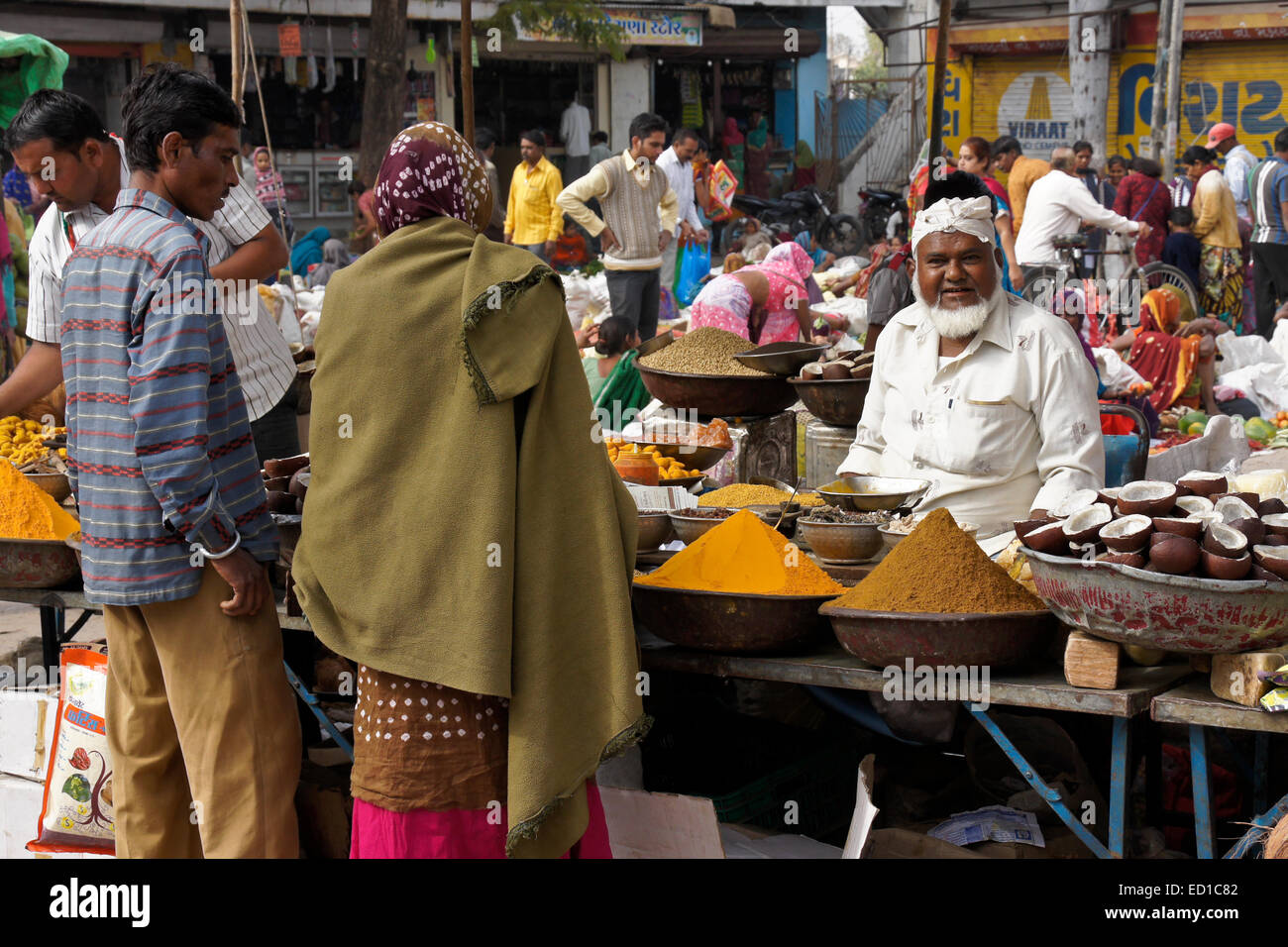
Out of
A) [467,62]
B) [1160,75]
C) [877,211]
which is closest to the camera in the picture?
[467,62]

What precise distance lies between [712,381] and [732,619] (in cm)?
169

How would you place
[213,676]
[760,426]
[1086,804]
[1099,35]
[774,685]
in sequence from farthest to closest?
1. [1099,35]
2. [760,426]
3. [774,685]
4. [1086,804]
5. [213,676]

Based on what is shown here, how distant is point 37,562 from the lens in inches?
121

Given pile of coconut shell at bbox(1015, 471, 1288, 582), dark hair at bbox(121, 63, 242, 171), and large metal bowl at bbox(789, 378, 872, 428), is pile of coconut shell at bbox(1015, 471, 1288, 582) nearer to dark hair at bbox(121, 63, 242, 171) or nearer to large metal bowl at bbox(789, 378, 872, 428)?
large metal bowl at bbox(789, 378, 872, 428)

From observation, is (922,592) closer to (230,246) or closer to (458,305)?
(458,305)

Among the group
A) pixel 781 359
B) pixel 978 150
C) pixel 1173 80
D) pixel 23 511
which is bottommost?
pixel 23 511

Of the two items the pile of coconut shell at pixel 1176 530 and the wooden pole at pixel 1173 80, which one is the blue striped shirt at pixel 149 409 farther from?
the wooden pole at pixel 1173 80

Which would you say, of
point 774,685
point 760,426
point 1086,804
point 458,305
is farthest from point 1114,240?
point 458,305

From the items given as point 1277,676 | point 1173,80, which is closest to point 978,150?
point 1277,676

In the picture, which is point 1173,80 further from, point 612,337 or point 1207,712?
point 1207,712

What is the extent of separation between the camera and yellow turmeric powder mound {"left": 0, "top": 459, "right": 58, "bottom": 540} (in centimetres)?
311

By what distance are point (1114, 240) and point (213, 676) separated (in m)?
10.5

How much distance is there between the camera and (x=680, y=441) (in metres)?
3.86

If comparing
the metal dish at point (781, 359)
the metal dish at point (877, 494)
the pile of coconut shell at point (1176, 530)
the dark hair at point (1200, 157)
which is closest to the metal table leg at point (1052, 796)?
the pile of coconut shell at point (1176, 530)
